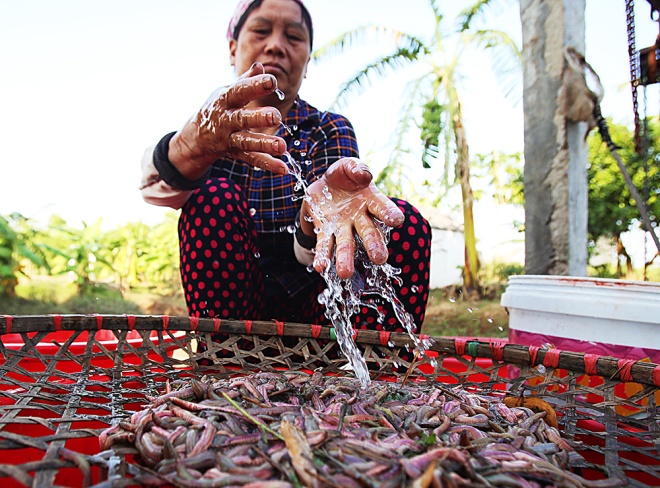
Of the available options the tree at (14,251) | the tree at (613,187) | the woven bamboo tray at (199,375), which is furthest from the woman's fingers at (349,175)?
the tree at (613,187)

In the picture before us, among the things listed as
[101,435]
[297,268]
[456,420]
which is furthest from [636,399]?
[297,268]

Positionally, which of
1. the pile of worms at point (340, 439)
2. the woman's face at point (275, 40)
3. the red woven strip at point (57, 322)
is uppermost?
the woman's face at point (275, 40)

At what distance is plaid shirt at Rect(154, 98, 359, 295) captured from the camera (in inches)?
71.6

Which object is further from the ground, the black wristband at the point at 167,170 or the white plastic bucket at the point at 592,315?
the black wristband at the point at 167,170

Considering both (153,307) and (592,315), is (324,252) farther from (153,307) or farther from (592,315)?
(153,307)

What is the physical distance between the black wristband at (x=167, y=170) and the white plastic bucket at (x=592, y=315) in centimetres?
118

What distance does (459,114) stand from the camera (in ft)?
20.2

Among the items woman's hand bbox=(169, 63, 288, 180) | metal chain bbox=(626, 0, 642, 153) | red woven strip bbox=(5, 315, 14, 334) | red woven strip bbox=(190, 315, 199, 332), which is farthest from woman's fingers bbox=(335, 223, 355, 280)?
metal chain bbox=(626, 0, 642, 153)

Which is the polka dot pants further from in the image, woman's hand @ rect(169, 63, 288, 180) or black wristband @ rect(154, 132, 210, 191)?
woman's hand @ rect(169, 63, 288, 180)

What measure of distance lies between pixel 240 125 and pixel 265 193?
733mm

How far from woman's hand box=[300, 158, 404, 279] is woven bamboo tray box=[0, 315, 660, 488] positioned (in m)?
0.38

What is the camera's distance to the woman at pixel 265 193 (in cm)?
115

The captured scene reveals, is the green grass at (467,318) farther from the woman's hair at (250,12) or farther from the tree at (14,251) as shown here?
the woman's hair at (250,12)

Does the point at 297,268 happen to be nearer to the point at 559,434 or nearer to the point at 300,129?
the point at 300,129
